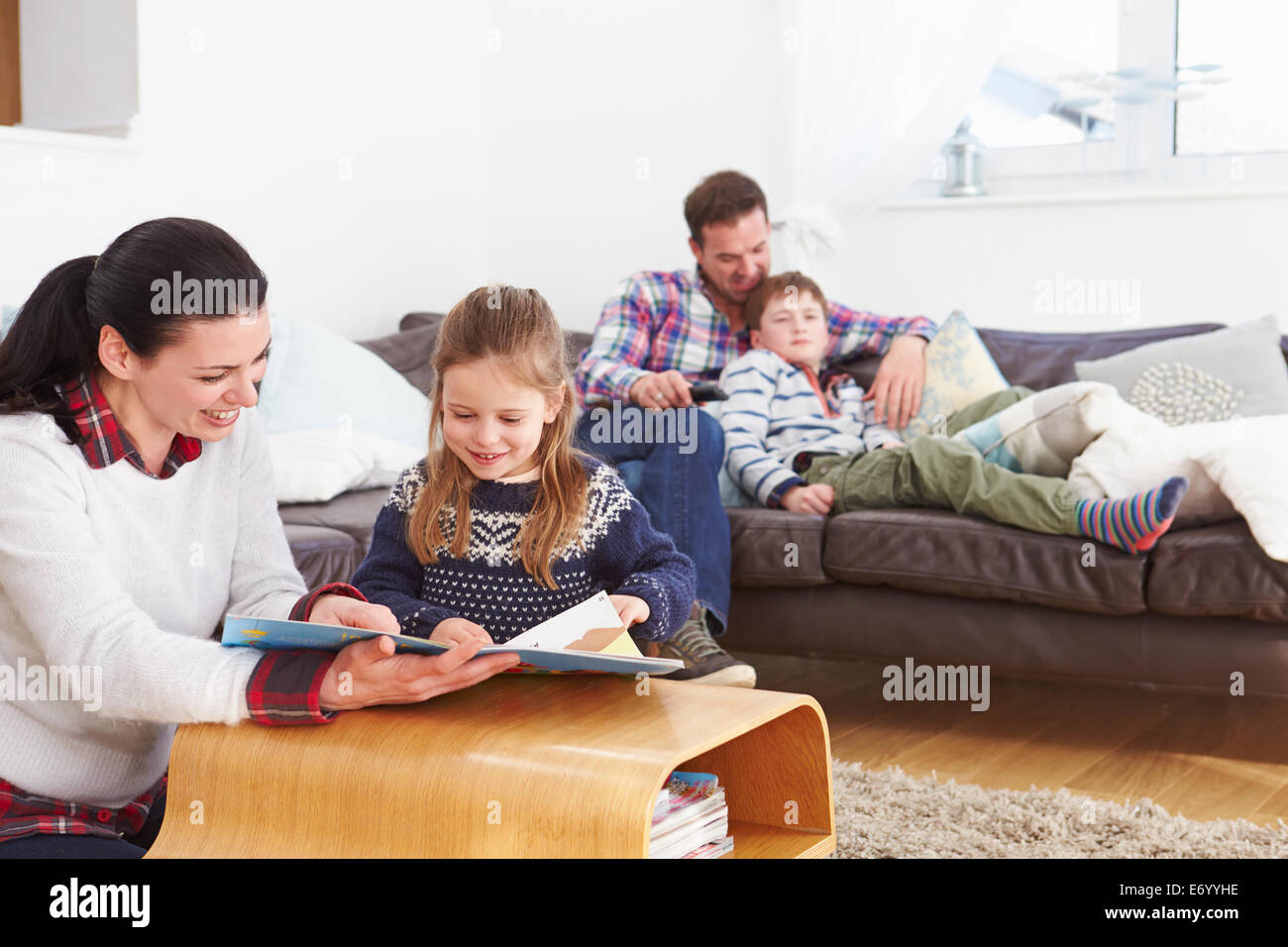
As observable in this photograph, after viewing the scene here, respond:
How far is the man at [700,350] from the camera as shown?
2539 millimetres

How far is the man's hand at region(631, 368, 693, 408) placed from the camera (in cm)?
269

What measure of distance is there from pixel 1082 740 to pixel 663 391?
3.50 feet

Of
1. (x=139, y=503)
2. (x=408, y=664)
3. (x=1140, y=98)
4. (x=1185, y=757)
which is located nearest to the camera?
(x=408, y=664)

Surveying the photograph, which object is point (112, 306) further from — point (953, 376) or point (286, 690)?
point (953, 376)

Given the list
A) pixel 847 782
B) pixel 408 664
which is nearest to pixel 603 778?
pixel 408 664

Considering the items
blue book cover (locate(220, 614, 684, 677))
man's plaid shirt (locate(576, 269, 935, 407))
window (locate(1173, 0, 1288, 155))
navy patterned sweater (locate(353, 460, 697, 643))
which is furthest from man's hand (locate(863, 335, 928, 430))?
blue book cover (locate(220, 614, 684, 677))

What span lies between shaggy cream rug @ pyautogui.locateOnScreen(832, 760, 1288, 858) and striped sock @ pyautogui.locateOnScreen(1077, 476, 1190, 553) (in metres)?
0.44

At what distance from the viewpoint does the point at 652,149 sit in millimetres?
3945

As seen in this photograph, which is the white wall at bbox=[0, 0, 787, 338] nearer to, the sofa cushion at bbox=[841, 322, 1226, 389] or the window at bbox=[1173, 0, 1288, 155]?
the sofa cushion at bbox=[841, 322, 1226, 389]

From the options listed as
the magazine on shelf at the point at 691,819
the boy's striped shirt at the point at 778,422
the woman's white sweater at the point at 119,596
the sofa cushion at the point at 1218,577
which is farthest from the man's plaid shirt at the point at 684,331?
the magazine on shelf at the point at 691,819

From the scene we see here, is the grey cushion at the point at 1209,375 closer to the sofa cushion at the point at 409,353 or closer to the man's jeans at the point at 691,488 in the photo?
the man's jeans at the point at 691,488

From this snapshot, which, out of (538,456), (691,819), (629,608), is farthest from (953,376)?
(691,819)

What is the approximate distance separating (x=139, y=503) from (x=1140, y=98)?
9.53ft
